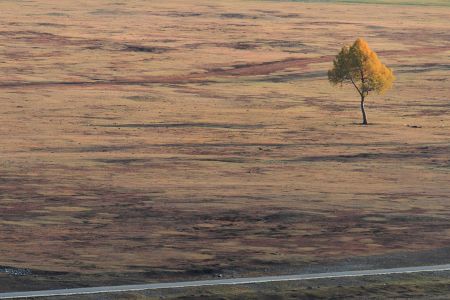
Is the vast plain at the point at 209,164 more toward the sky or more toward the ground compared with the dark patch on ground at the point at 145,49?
more toward the sky

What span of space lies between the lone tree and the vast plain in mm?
3358

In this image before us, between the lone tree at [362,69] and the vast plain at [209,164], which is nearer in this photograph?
the vast plain at [209,164]

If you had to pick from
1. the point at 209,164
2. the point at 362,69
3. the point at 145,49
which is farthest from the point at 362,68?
the point at 145,49

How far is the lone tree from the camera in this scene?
104375 mm

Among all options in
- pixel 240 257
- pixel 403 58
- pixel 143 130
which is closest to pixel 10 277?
pixel 240 257

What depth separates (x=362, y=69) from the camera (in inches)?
4158

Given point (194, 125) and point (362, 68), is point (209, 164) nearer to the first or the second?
point (194, 125)

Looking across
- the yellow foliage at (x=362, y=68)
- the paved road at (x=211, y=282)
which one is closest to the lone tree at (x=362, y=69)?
the yellow foliage at (x=362, y=68)

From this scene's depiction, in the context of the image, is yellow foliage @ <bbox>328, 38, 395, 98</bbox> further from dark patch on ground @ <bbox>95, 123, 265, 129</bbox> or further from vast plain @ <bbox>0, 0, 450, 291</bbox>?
dark patch on ground @ <bbox>95, 123, 265, 129</bbox>

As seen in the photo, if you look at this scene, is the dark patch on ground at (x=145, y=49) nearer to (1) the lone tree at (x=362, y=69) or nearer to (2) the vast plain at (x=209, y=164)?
(2) the vast plain at (x=209, y=164)

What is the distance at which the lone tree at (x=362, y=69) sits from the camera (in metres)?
104

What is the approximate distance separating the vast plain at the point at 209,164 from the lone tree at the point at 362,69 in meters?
3.36

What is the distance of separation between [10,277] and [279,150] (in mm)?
45711

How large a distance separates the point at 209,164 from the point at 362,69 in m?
31.0
